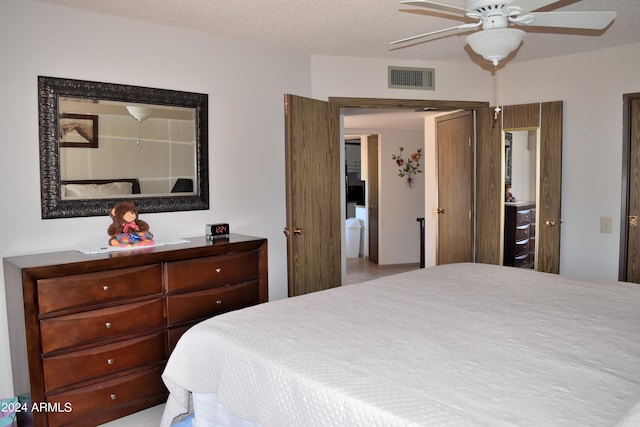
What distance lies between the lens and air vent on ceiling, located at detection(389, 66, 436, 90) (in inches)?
163

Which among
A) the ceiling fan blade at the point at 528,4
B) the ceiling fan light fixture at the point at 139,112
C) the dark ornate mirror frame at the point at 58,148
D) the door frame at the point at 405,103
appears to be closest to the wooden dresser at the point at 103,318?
the dark ornate mirror frame at the point at 58,148

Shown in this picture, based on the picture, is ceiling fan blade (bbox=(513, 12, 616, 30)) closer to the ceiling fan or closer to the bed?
the ceiling fan

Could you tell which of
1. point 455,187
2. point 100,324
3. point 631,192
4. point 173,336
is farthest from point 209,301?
point 631,192

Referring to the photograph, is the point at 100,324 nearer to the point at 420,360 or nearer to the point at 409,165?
the point at 420,360

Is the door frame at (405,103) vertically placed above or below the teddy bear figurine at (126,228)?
above

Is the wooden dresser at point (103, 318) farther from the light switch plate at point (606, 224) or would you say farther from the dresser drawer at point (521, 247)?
the light switch plate at point (606, 224)

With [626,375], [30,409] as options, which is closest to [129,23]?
[30,409]

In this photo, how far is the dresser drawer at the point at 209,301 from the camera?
272 cm

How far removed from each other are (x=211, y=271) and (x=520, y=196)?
282cm

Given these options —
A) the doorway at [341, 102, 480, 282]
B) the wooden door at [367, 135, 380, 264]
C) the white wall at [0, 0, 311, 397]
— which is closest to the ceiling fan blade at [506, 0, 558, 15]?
the white wall at [0, 0, 311, 397]

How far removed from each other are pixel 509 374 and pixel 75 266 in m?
1.97

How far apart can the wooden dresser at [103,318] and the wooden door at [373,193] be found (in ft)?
15.1

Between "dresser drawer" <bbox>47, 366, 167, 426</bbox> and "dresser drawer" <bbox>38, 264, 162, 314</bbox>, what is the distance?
0.44 metres

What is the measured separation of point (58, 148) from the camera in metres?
2.73
